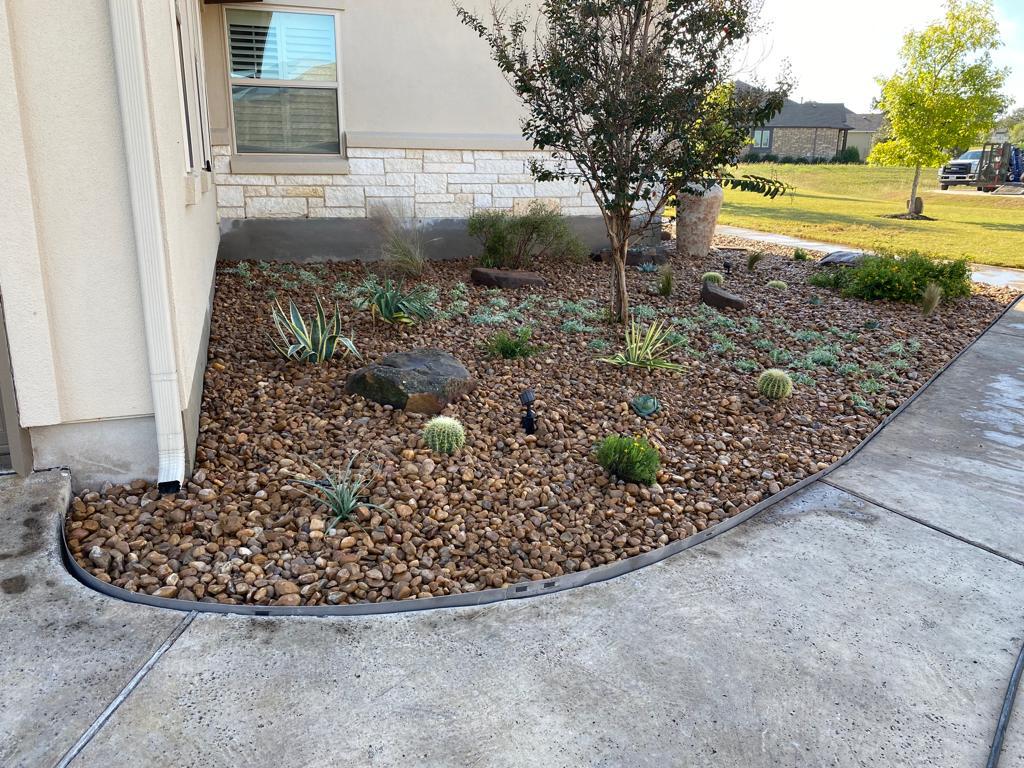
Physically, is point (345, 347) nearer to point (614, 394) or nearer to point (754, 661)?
point (614, 394)

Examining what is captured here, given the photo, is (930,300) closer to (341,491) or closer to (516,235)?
(516,235)

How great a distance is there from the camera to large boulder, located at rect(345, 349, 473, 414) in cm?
475

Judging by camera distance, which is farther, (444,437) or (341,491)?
(444,437)

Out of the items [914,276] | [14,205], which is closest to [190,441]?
[14,205]

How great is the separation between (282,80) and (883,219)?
18.1 meters

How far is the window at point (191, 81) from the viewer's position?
5.23 m

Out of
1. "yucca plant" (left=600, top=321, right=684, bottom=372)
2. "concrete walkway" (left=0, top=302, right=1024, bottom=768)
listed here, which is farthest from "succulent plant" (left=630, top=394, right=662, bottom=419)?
"concrete walkway" (left=0, top=302, right=1024, bottom=768)

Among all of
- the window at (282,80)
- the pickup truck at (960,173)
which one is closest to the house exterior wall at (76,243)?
the window at (282,80)

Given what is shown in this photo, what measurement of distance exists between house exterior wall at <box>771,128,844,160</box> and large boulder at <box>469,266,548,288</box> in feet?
197

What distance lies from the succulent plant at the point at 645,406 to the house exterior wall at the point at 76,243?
2850 millimetres

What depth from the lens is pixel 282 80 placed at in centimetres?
881

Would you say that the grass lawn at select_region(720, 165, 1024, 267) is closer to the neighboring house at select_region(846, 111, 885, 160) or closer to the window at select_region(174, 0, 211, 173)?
the window at select_region(174, 0, 211, 173)

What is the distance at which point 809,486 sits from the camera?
4.38m

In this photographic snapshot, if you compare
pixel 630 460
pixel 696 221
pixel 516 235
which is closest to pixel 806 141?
pixel 696 221
